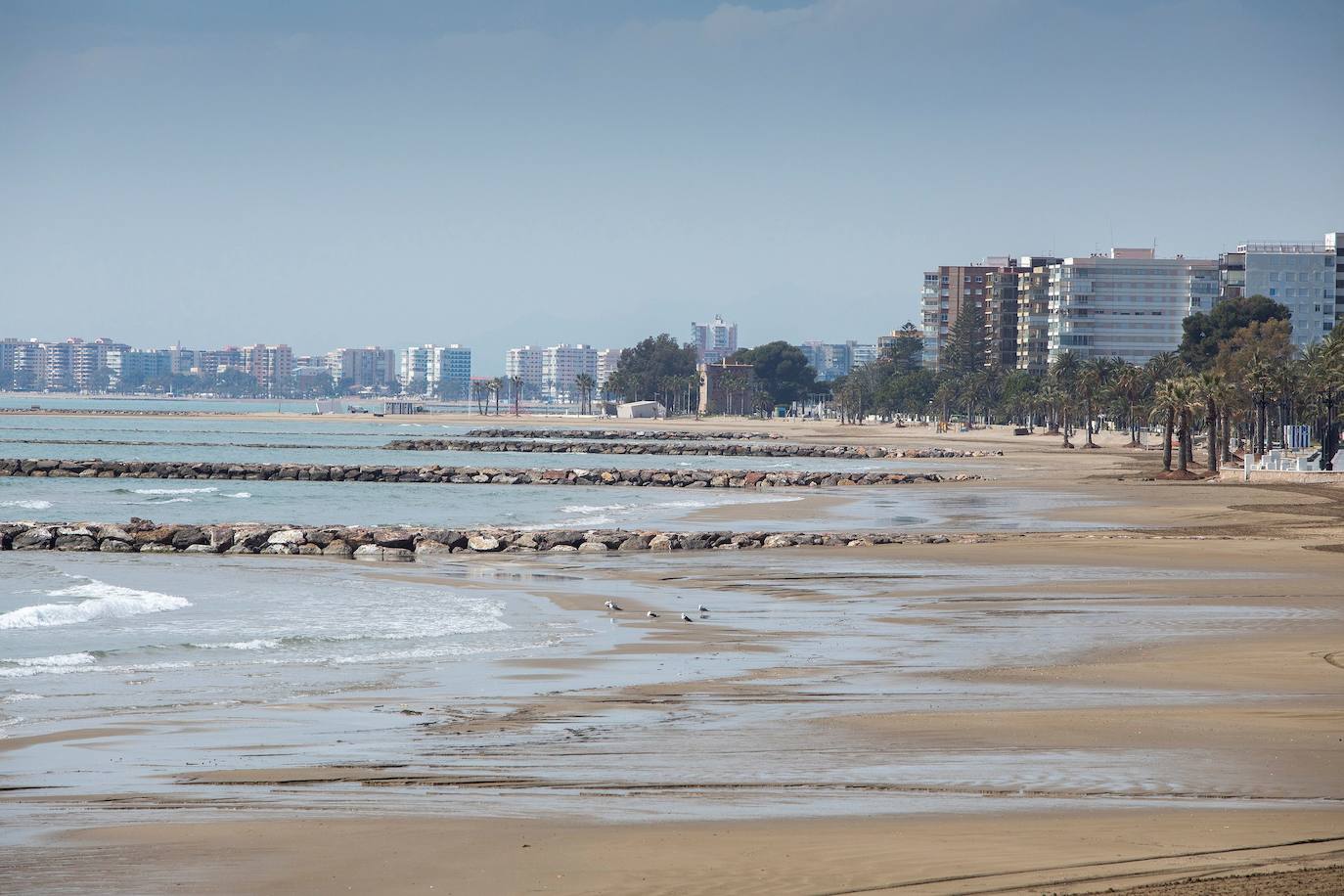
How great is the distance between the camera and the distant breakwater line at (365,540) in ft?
109

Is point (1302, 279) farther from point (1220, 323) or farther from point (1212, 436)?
point (1212, 436)

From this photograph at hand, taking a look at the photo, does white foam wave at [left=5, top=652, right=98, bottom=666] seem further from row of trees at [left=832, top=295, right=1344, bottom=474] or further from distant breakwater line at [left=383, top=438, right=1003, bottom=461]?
distant breakwater line at [left=383, top=438, right=1003, bottom=461]

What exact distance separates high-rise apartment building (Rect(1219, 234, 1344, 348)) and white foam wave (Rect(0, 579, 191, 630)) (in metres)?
180

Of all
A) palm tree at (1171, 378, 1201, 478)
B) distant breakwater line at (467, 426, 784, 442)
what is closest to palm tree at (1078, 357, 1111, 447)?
distant breakwater line at (467, 426, 784, 442)

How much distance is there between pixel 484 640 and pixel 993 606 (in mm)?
8135

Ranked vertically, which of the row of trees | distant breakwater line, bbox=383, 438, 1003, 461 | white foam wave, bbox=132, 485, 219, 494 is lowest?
white foam wave, bbox=132, 485, 219, 494

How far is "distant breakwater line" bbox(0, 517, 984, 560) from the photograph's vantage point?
33125mm

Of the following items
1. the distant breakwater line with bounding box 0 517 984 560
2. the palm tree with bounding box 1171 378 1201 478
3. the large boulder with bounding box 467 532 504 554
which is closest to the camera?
the distant breakwater line with bounding box 0 517 984 560

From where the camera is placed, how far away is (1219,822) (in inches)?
333

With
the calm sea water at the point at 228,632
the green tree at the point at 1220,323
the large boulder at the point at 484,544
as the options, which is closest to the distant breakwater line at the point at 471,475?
the large boulder at the point at 484,544

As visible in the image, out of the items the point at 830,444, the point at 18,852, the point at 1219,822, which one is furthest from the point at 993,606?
the point at 830,444

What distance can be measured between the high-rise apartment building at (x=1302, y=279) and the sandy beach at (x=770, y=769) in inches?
6967

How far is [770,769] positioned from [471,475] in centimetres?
6394

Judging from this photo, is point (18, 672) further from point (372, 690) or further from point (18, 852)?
point (18, 852)
